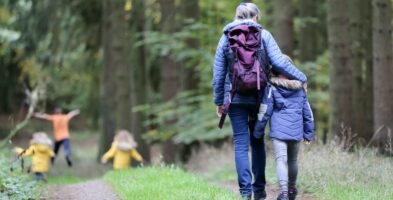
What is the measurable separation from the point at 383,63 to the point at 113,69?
1210 cm

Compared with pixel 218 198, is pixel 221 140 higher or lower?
lower

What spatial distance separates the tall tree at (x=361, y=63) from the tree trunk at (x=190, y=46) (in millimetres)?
5427

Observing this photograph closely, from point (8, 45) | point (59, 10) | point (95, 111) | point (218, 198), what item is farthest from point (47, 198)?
point (95, 111)

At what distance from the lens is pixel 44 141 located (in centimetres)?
1609

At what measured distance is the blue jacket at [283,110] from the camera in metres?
7.68

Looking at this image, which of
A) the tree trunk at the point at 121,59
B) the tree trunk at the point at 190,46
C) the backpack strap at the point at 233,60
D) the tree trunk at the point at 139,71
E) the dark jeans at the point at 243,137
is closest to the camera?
the backpack strap at the point at 233,60

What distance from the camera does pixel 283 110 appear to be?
7.75 metres

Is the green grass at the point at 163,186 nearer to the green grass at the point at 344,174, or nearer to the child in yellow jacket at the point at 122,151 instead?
the green grass at the point at 344,174

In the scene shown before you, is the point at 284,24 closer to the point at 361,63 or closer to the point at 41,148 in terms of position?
the point at 361,63

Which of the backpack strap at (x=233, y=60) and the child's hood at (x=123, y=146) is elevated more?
the backpack strap at (x=233, y=60)

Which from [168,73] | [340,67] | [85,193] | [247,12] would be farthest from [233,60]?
[168,73]

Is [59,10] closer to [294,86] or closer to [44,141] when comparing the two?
[44,141]

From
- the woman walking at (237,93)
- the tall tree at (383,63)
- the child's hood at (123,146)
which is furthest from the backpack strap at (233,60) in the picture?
the child's hood at (123,146)

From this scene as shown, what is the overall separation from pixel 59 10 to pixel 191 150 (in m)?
7.10
